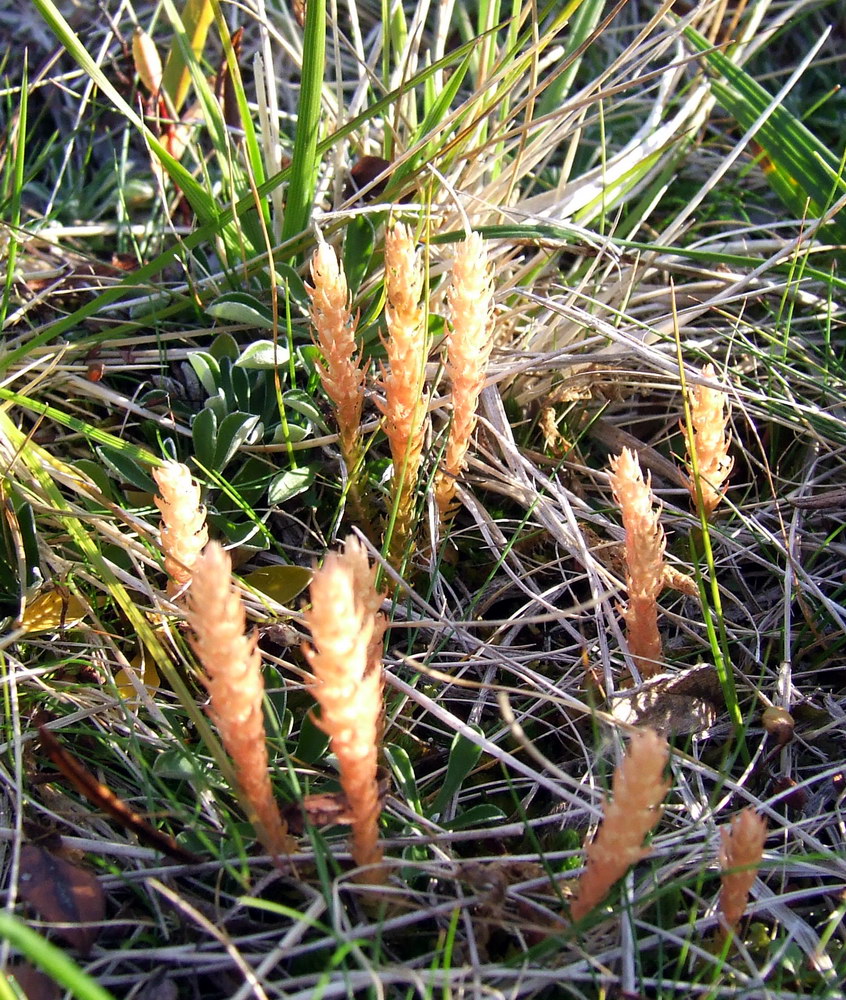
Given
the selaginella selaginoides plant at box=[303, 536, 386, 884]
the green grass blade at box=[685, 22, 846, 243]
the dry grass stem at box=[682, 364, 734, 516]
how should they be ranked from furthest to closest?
the green grass blade at box=[685, 22, 846, 243]
the dry grass stem at box=[682, 364, 734, 516]
the selaginella selaginoides plant at box=[303, 536, 386, 884]

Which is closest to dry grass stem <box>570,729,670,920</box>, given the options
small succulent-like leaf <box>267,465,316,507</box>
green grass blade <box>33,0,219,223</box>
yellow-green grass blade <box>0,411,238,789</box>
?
yellow-green grass blade <box>0,411,238,789</box>

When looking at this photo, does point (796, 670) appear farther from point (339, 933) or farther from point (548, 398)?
point (339, 933)

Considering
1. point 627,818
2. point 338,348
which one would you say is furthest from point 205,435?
point 627,818

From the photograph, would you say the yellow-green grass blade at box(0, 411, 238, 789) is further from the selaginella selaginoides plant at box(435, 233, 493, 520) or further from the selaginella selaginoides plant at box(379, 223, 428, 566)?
the selaginella selaginoides plant at box(435, 233, 493, 520)

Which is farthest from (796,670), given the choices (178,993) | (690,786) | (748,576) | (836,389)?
(178,993)

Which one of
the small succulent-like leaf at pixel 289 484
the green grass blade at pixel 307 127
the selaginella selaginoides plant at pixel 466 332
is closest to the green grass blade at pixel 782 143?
the green grass blade at pixel 307 127

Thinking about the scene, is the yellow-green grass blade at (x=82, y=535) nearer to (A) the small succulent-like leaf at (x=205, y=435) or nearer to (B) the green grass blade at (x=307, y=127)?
(A) the small succulent-like leaf at (x=205, y=435)
